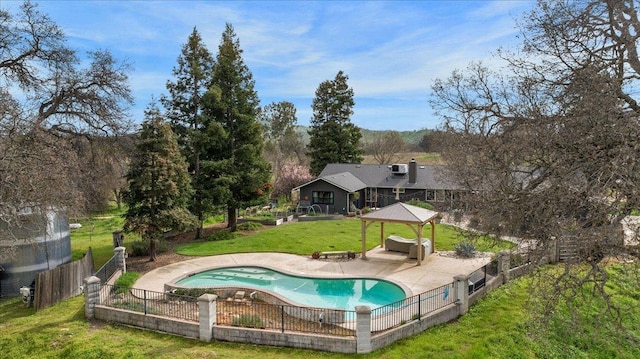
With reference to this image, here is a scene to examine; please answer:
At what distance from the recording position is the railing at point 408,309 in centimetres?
1191

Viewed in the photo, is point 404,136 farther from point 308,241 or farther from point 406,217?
point 406,217

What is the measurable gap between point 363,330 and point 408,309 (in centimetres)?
258

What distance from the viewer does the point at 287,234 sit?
25.8 meters

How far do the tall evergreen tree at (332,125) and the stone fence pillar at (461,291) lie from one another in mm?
33215

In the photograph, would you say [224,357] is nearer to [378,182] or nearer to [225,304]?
[225,304]

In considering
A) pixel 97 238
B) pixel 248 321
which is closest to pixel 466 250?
pixel 248 321

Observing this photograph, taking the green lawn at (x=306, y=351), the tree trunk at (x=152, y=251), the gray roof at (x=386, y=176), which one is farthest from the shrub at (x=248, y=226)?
the green lawn at (x=306, y=351)

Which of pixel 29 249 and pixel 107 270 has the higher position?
pixel 29 249

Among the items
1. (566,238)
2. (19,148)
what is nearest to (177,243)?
(19,148)

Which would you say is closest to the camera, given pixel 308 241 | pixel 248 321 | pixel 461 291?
pixel 248 321

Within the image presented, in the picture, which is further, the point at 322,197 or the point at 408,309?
the point at 322,197

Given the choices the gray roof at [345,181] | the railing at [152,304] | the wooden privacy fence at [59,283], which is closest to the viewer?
the railing at [152,304]

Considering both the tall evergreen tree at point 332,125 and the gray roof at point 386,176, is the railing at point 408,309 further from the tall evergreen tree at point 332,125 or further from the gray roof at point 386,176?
the tall evergreen tree at point 332,125

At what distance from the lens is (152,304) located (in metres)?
13.6
